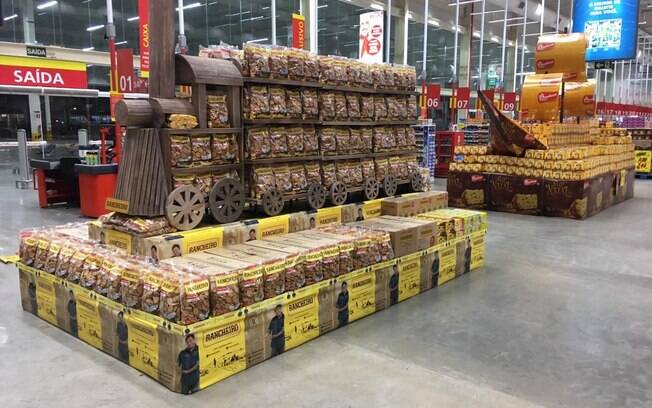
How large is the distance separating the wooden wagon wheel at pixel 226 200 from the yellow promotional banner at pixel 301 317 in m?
0.91

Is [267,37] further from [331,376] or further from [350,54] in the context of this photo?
[331,376]

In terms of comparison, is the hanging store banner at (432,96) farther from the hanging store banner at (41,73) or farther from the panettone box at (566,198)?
the hanging store banner at (41,73)

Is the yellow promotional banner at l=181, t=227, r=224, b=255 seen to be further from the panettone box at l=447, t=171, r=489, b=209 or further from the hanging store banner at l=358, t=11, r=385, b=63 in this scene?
the hanging store banner at l=358, t=11, r=385, b=63

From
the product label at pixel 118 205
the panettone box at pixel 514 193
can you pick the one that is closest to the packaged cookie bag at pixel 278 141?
the product label at pixel 118 205

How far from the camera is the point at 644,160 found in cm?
1647

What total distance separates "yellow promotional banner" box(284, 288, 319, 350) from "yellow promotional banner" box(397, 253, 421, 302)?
110 centimetres

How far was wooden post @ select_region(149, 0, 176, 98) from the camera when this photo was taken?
402 centimetres

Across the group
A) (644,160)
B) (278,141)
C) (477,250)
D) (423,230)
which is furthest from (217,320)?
(644,160)

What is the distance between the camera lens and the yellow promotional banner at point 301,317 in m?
3.79

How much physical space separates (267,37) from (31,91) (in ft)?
22.2

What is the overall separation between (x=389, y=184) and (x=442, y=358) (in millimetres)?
2377

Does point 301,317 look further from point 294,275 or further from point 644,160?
point 644,160

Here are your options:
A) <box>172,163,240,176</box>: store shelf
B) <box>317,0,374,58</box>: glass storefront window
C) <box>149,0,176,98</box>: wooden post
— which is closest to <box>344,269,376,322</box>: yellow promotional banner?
<box>172,163,240,176</box>: store shelf

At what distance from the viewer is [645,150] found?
16.3 metres
